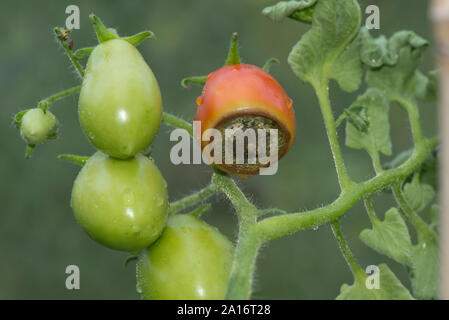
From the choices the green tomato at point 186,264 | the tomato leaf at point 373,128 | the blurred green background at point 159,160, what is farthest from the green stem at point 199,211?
the blurred green background at point 159,160

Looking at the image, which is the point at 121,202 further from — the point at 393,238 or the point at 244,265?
the point at 393,238

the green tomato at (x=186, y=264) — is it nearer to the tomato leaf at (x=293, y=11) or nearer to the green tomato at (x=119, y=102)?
the green tomato at (x=119, y=102)

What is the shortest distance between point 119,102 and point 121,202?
0.35ft

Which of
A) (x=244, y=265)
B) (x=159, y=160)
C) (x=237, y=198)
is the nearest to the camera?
(x=244, y=265)

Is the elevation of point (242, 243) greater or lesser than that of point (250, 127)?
lesser

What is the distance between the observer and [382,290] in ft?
2.43

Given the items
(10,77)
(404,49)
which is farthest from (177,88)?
(404,49)

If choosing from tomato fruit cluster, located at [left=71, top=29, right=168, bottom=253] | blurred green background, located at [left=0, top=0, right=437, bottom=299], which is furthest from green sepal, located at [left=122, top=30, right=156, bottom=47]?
blurred green background, located at [left=0, top=0, right=437, bottom=299]

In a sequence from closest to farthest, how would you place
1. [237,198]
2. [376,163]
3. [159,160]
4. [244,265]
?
[244,265]
[237,198]
[376,163]
[159,160]

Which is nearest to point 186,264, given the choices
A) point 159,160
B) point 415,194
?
point 415,194

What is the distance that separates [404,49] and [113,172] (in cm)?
50

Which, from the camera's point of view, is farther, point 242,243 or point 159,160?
point 159,160

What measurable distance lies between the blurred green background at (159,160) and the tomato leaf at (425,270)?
1178 millimetres

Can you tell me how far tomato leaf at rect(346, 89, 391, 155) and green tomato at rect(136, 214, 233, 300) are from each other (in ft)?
0.91
